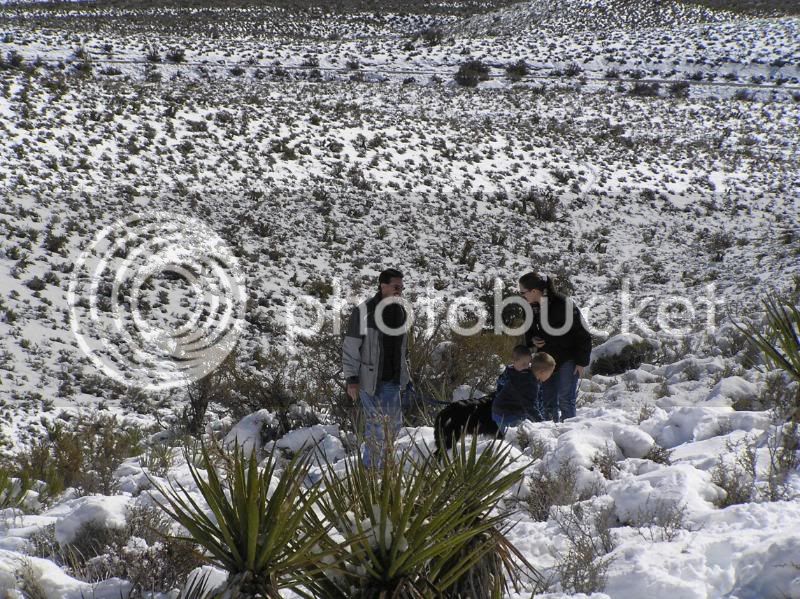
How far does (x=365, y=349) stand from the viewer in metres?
4.61

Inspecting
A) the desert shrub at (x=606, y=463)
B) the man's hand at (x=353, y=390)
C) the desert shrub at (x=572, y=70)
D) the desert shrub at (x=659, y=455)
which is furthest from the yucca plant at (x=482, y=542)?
the desert shrub at (x=572, y=70)

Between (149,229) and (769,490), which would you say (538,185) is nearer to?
(149,229)

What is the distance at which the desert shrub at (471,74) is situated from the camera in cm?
Answer: 2892

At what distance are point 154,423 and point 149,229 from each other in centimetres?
691

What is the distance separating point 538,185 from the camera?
19.3 metres

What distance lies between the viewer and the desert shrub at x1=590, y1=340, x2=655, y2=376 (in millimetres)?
8039

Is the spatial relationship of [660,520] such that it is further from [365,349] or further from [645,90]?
[645,90]

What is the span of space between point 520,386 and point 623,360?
4.01 metres

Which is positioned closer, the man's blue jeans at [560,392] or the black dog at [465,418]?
the black dog at [465,418]

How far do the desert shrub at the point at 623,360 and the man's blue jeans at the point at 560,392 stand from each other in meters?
2.91

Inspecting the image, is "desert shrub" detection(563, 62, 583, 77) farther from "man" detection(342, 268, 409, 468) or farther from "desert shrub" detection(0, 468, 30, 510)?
"desert shrub" detection(0, 468, 30, 510)

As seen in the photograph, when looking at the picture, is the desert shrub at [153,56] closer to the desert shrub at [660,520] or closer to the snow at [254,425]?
the snow at [254,425]

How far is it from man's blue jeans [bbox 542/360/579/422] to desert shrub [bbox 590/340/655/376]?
2.91m

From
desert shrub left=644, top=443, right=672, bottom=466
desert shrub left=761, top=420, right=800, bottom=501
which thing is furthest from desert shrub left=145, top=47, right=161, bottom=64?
desert shrub left=761, top=420, right=800, bottom=501
